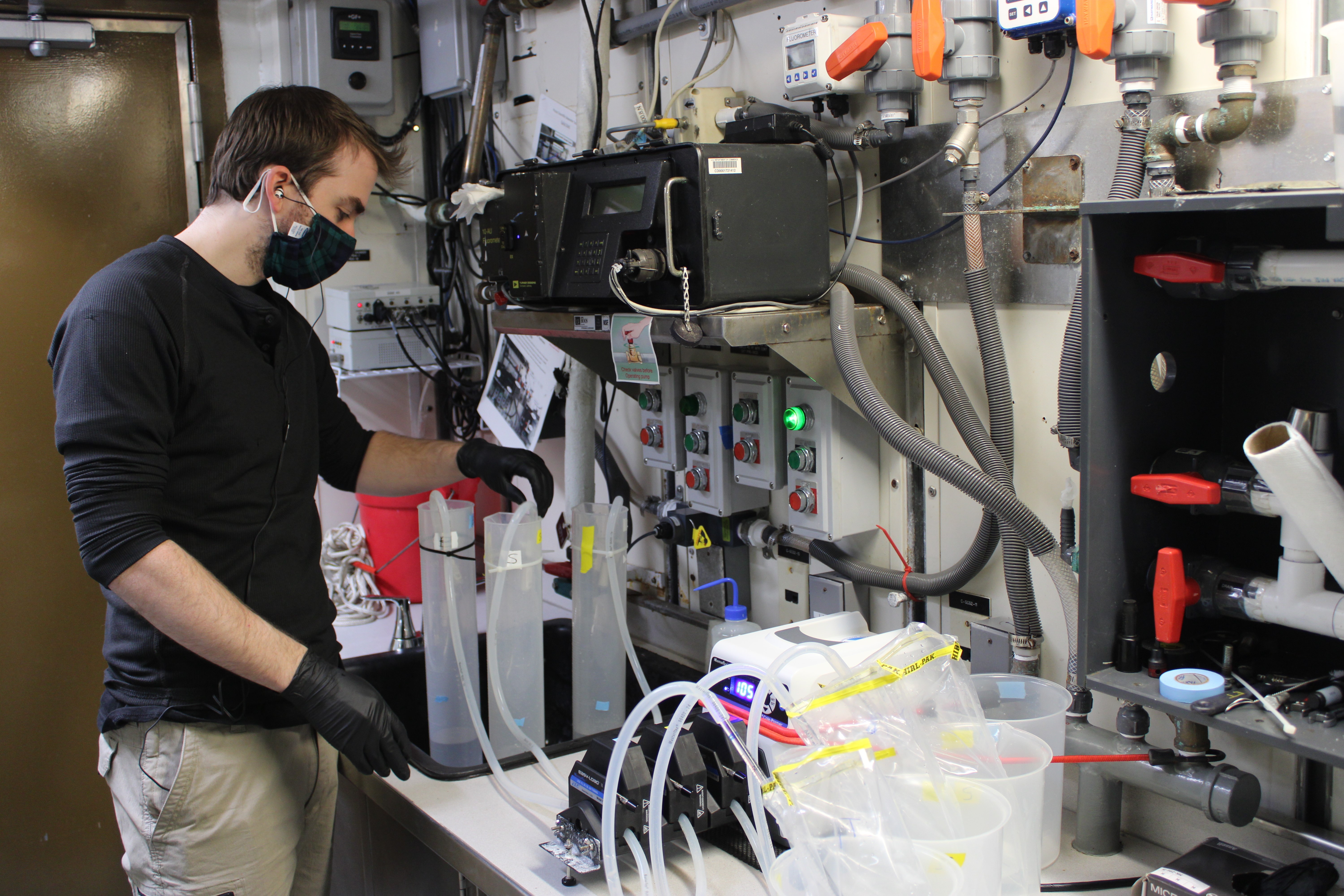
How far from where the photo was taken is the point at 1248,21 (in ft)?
3.94

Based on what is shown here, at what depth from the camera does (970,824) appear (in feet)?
3.78

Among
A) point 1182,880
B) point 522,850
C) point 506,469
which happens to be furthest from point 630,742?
point 506,469

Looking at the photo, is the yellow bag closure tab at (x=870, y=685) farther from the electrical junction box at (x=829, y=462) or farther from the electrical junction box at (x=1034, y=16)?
the electrical junction box at (x=1034, y=16)

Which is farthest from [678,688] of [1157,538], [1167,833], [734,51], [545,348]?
[545,348]

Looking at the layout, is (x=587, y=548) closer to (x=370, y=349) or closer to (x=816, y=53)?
(x=816, y=53)

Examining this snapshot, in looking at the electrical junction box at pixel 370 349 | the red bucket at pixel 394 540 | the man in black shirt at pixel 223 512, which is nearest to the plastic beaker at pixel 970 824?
the man in black shirt at pixel 223 512

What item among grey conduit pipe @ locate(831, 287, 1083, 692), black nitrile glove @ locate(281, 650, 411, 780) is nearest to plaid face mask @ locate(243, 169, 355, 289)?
black nitrile glove @ locate(281, 650, 411, 780)

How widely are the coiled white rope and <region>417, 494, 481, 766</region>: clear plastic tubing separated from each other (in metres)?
0.87

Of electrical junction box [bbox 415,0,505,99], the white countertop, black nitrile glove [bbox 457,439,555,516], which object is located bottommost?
the white countertop

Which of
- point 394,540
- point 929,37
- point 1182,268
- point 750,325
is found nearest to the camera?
point 1182,268

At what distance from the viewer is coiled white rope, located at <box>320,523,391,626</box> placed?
2688 millimetres

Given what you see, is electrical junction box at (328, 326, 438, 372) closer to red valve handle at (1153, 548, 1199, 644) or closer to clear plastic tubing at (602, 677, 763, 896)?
clear plastic tubing at (602, 677, 763, 896)

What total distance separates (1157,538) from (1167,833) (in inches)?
18.5

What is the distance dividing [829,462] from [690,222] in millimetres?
492
